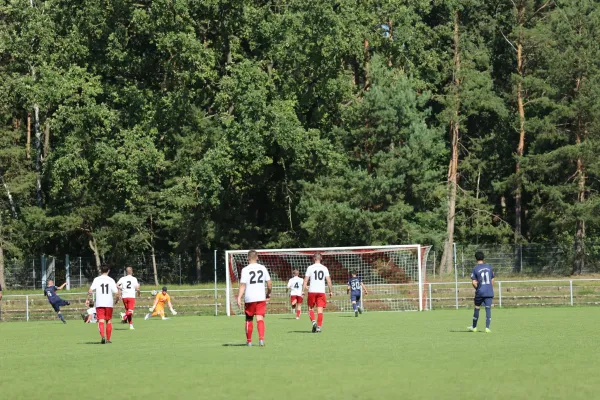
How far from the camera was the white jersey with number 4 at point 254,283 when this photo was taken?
1922cm

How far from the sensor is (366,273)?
4341 cm

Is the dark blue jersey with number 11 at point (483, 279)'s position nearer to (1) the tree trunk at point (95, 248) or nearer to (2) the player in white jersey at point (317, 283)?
(2) the player in white jersey at point (317, 283)

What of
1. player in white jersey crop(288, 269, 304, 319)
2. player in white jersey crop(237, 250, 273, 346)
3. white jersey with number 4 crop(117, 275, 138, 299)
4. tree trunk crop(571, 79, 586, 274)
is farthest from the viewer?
tree trunk crop(571, 79, 586, 274)

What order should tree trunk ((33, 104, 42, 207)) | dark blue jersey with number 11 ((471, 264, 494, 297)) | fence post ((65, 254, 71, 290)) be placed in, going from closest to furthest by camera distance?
1. dark blue jersey with number 11 ((471, 264, 494, 297))
2. fence post ((65, 254, 71, 290))
3. tree trunk ((33, 104, 42, 207))

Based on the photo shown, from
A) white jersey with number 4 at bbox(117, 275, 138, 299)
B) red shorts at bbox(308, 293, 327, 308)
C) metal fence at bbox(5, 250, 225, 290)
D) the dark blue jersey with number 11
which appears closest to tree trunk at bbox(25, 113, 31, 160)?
metal fence at bbox(5, 250, 225, 290)

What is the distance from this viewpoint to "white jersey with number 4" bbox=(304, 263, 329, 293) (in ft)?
83.9

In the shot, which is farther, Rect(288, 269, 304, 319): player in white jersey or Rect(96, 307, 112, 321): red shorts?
Rect(288, 269, 304, 319): player in white jersey

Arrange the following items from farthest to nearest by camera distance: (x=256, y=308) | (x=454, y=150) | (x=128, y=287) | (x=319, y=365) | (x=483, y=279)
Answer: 1. (x=454, y=150)
2. (x=128, y=287)
3. (x=483, y=279)
4. (x=256, y=308)
5. (x=319, y=365)

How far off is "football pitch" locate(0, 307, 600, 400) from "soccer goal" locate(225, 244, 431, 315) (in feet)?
54.3

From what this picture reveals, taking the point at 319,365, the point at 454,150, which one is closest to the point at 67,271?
the point at 454,150

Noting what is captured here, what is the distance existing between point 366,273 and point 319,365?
28.1m

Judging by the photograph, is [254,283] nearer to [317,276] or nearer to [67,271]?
[317,276]

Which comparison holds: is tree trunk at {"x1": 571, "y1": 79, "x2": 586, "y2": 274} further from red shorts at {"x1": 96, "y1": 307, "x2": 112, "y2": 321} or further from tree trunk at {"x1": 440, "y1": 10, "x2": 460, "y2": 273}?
red shorts at {"x1": 96, "y1": 307, "x2": 112, "y2": 321}

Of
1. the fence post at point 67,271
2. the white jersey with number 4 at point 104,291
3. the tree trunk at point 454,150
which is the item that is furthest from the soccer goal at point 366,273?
the white jersey with number 4 at point 104,291
